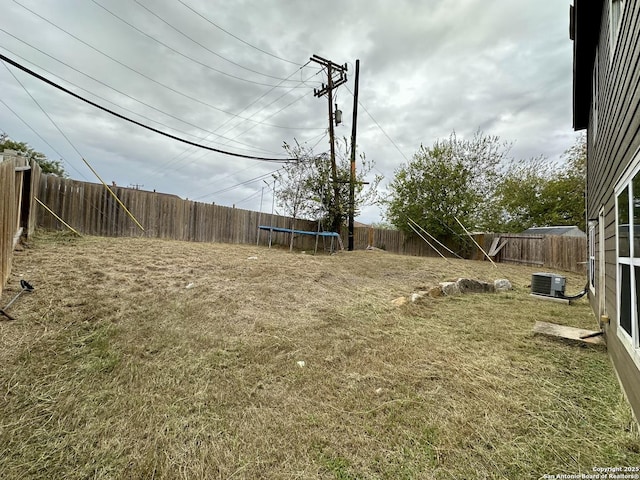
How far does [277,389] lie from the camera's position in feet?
6.79

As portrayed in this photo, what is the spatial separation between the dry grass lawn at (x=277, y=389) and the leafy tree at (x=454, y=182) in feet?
34.5

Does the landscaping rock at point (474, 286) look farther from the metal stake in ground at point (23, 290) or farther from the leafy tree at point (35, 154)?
the leafy tree at point (35, 154)

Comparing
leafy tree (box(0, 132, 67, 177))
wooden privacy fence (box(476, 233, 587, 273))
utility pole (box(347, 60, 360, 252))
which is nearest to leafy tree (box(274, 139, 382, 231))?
utility pole (box(347, 60, 360, 252))

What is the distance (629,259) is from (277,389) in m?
2.76

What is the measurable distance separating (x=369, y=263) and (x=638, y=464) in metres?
6.30

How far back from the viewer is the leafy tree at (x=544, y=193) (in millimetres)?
14109

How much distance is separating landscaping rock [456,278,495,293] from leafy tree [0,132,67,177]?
18283 millimetres

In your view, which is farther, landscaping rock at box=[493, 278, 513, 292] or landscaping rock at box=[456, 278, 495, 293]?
landscaping rock at box=[493, 278, 513, 292]

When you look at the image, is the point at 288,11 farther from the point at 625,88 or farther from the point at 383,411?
the point at 383,411

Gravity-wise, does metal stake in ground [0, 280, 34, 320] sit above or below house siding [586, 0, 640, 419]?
below

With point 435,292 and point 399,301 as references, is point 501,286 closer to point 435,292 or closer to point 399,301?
point 435,292

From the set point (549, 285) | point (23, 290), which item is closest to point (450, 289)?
point (549, 285)

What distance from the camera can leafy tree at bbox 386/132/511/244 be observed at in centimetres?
1348

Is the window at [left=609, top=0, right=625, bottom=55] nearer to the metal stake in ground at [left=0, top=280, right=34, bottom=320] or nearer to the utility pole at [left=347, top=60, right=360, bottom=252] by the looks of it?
the metal stake in ground at [left=0, top=280, right=34, bottom=320]
